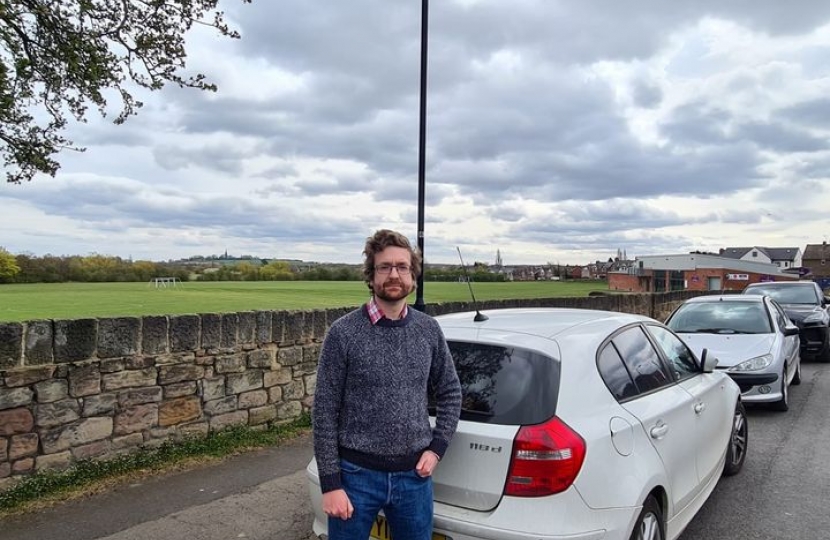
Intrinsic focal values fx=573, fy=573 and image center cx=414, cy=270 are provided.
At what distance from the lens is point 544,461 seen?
2.52 metres

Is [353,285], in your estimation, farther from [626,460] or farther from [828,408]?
[626,460]

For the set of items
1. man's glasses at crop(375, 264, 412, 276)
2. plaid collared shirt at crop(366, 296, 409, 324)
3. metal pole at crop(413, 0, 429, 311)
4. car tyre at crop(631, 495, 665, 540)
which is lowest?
car tyre at crop(631, 495, 665, 540)

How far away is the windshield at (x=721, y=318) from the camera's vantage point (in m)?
8.46

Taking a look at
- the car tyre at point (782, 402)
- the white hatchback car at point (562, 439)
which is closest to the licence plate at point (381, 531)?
the white hatchback car at point (562, 439)

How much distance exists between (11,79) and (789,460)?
930cm

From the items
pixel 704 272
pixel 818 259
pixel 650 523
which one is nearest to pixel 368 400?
pixel 650 523

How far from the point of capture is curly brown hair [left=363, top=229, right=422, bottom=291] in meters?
2.41

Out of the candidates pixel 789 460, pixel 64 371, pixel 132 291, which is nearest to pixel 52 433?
pixel 64 371

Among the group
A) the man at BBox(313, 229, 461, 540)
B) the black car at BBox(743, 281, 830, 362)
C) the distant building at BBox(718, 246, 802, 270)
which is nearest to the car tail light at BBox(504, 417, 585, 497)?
the man at BBox(313, 229, 461, 540)

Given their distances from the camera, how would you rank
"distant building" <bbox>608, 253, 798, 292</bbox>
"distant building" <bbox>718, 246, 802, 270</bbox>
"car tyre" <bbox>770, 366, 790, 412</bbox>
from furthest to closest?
"distant building" <bbox>718, 246, 802, 270</bbox> → "distant building" <bbox>608, 253, 798, 292</bbox> → "car tyre" <bbox>770, 366, 790, 412</bbox>

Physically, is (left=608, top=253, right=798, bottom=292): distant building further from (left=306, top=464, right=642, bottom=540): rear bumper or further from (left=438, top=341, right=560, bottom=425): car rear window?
(left=306, top=464, right=642, bottom=540): rear bumper

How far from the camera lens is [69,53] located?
6.64 meters

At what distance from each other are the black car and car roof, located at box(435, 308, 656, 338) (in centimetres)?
1007

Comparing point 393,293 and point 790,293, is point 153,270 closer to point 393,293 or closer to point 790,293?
point 393,293
